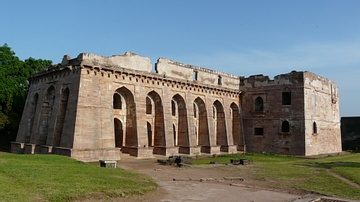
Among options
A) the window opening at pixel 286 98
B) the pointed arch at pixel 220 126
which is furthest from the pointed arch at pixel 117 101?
the window opening at pixel 286 98

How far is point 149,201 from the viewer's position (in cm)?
851

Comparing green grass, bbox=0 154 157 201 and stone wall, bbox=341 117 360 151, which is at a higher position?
stone wall, bbox=341 117 360 151

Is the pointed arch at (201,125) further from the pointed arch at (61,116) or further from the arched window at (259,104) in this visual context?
the pointed arch at (61,116)

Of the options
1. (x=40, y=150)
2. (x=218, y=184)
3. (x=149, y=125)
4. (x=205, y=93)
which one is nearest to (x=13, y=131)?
(x=40, y=150)

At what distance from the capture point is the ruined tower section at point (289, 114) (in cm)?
2822

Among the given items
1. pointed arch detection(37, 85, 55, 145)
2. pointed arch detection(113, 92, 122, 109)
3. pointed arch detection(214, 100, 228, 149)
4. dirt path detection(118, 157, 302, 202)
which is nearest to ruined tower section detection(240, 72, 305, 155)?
pointed arch detection(214, 100, 228, 149)

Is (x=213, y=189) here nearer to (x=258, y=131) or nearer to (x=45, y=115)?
(x=45, y=115)

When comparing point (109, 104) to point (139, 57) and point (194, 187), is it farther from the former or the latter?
point (194, 187)

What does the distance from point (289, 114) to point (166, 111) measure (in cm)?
1150

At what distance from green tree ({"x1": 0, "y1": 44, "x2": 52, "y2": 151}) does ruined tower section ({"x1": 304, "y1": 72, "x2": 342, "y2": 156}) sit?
82.5ft

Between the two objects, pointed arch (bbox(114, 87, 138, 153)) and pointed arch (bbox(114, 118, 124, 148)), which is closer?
pointed arch (bbox(114, 87, 138, 153))

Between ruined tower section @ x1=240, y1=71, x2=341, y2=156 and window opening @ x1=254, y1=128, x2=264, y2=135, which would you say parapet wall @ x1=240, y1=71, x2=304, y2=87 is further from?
window opening @ x1=254, y1=128, x2=264, y2=135

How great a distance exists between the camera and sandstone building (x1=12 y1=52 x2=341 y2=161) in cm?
1972

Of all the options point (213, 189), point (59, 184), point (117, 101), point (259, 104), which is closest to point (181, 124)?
point (117, 101)
